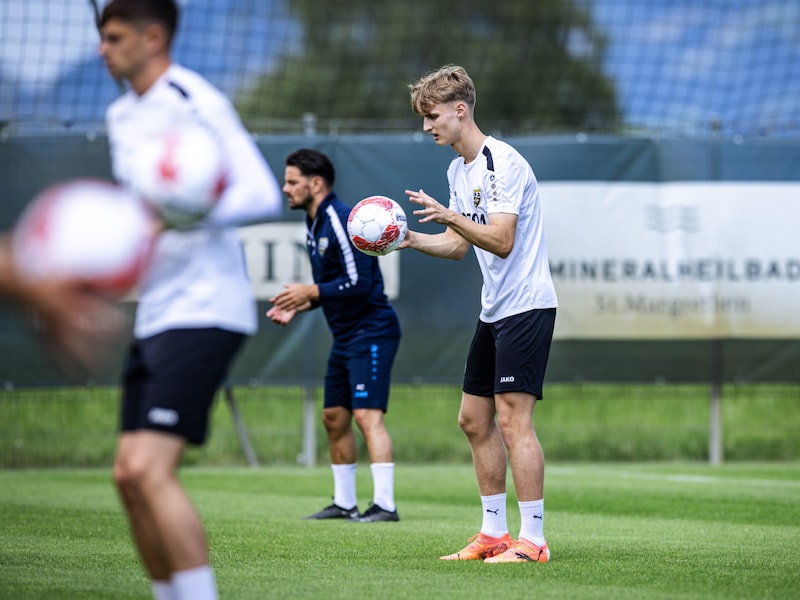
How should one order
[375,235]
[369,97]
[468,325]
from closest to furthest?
[375,235], [468,325], [369,97]

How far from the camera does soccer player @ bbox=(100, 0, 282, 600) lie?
4195 mm

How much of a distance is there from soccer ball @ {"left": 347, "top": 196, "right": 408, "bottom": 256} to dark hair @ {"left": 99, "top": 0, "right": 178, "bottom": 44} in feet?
8.98

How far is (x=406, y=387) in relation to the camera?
1331 cm

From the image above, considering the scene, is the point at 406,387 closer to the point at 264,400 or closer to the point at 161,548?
the point at 264,400

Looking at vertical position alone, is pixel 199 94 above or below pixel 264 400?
above

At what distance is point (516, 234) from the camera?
671 centimetres

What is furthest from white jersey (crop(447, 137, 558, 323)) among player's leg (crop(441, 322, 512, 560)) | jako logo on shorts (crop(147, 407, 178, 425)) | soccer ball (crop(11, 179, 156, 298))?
soccer ball (crop(11, 179, 156, 298))

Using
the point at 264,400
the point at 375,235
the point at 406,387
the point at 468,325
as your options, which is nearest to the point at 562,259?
the point at 468,325

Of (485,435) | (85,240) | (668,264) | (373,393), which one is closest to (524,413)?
(485,435)

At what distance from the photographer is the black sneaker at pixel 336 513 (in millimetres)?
8855

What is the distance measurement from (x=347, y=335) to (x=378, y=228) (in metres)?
2.16

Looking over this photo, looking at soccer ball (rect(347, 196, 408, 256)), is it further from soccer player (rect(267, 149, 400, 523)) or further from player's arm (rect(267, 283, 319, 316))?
soccer player (rect(267, 149, 400, 523))

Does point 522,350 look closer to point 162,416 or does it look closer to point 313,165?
point 162,416

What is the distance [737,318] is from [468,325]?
2.62 m
